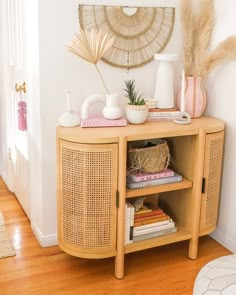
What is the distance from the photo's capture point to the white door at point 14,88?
2.75 meters

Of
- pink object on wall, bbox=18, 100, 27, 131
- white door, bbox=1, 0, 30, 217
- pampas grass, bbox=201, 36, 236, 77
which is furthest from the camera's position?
pink object on wall, bbox=18, 100, 27, 131

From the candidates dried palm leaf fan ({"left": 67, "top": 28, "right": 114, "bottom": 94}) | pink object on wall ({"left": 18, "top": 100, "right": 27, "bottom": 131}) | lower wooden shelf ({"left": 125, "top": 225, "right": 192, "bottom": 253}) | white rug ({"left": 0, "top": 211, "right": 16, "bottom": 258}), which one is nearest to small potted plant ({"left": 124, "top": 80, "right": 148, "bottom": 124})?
dried palm leaf fan ({"left": 67, "top": 28, "right": 114, "bottom": 94})

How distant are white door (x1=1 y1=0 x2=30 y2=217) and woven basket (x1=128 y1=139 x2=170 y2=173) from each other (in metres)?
0.90

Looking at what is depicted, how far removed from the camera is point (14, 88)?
10.4 ft

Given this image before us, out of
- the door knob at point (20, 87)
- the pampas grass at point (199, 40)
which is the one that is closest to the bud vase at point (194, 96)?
the pampas grass at point (199, 40)

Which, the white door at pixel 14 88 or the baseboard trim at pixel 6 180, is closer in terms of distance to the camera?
the white door at pixel 14 88

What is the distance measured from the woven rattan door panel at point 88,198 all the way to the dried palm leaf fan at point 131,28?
0.66 m

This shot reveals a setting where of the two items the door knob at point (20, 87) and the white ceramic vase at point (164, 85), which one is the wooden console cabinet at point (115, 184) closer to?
the white ceramic vase at point (164, 85)

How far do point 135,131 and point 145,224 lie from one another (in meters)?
0.56

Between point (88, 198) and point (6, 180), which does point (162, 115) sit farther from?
point (6, 180)

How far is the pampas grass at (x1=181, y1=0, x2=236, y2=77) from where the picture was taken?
2.49 meters

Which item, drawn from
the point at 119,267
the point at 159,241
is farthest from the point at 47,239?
the point at 159,241

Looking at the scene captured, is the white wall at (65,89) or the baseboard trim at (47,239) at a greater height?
the white wall at (65,89)

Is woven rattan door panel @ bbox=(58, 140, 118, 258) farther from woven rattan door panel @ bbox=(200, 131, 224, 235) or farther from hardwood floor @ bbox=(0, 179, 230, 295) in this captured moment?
woven rattan door panel @ bbox=(200, 131, 224, 235)
